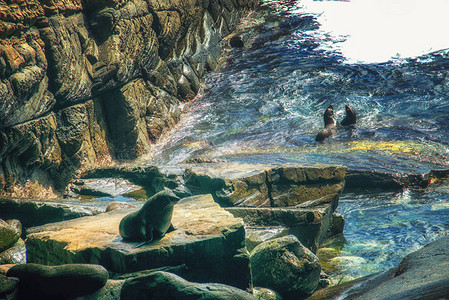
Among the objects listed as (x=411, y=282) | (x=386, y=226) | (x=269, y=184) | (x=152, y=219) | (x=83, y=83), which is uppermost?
(x=83, y=83)

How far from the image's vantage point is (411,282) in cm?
378

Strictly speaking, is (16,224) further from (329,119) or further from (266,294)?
(329,119)

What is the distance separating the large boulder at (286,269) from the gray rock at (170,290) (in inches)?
59.9

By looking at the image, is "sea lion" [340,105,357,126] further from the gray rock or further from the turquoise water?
the gray rock

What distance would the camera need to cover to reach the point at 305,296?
487cm

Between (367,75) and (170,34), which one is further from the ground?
(170,34)

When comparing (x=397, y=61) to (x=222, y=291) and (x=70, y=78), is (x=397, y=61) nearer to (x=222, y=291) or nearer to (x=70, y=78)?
(x=70, y=78)

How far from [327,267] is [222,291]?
295 centimetres

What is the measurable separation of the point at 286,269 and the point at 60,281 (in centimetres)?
238

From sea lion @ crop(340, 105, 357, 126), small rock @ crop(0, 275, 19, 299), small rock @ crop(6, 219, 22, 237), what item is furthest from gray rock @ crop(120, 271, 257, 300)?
sea lion @ crop(340, 105, 357, 126)

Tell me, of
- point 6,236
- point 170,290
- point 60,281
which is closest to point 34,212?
point 6,236

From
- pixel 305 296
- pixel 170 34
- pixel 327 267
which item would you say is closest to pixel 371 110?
pixel 170 34

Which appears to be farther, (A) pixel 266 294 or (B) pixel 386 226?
(B) pixel 386 226

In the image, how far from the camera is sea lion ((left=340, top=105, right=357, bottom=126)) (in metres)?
12.8
